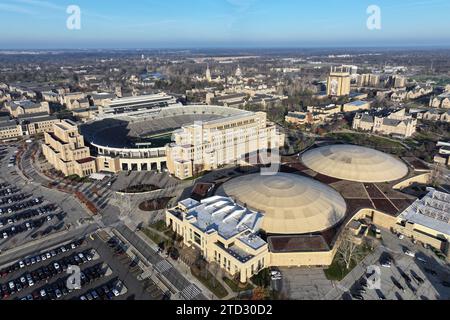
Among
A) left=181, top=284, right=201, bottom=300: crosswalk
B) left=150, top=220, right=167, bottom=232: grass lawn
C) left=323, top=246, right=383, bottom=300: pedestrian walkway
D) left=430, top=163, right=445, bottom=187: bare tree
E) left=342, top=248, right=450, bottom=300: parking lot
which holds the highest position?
left=430, top=163, right=445, bottom=187: bare tree

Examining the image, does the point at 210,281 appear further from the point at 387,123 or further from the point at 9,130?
the point at 9,130

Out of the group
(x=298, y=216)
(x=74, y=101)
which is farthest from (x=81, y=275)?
(x=74, y=101)

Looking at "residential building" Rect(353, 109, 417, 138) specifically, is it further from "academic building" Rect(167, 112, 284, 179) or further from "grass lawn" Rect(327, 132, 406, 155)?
"academic building" Rect(167, 112, 284, 179)

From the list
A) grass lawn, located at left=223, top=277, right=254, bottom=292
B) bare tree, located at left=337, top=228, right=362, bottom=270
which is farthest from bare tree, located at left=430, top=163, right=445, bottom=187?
grass lawn, located at left=223, top=277, right=254, bottom=292

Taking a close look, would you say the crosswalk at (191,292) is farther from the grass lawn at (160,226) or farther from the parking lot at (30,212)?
the parking lot at (30,212)

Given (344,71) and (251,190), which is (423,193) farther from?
(344,71)

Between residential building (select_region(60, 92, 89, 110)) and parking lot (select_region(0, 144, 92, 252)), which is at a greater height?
residential building (select_region(60, 92, 89, 110))
